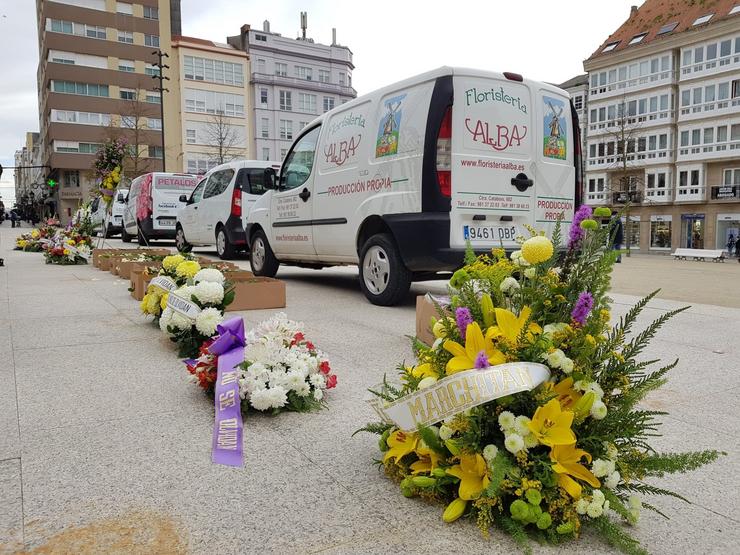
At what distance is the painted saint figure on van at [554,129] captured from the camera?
6891 millimetres

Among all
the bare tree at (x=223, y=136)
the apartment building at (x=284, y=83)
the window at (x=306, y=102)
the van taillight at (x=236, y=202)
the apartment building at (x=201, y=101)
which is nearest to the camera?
the van taillight at (x=236, y=202)

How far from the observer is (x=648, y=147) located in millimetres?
52250

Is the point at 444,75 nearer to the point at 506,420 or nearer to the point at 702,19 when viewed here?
the point at 506,420

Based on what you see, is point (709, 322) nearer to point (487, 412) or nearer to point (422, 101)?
point (422, 101)

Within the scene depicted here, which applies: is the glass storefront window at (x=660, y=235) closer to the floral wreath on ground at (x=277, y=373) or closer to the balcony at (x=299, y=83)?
the balcony at (x=299, y=83)

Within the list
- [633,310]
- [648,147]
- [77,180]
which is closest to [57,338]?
[633,310]

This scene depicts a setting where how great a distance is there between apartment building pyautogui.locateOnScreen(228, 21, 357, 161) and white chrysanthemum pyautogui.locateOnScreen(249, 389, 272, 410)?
7164 centimetres

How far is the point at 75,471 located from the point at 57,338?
2890 mm

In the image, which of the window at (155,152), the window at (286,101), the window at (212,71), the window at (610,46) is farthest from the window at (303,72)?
the window at (610,46)

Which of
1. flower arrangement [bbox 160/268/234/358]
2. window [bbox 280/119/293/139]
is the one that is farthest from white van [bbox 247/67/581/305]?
window [bbox 280/119/293/139]

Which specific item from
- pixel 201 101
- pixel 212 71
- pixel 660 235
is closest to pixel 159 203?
pixel 660 235

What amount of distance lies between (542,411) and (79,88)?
74764mm

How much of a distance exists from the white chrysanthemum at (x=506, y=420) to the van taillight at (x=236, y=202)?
40.4ft

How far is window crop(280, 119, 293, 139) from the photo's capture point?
75438mm
